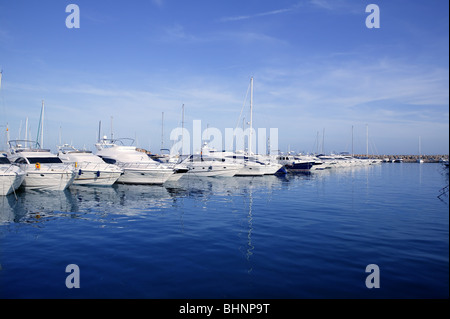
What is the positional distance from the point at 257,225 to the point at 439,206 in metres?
11.7

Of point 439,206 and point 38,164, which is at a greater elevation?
point 38,164

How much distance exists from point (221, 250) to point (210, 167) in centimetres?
2836

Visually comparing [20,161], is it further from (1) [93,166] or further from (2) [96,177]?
(2) [96,177]

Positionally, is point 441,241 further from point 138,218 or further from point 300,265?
point 138,218

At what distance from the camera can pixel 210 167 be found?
124 feet

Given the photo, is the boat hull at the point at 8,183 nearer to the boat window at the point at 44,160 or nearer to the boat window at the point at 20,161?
the boat window at the point at 44,160

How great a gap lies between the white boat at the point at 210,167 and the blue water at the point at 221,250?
772 inches

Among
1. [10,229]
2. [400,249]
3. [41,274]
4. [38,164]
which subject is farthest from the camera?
[38,164]

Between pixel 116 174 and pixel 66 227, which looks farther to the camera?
pixel 116 174

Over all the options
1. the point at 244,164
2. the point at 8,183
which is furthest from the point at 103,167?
the point at 244,164

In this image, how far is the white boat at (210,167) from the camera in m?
37.7

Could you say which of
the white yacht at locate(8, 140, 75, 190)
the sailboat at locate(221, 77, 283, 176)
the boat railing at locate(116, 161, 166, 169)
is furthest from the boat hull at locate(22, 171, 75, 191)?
the sailboat at locate(221, 77, 283, 176)

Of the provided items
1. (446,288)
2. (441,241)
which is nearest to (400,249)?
(441,241)
